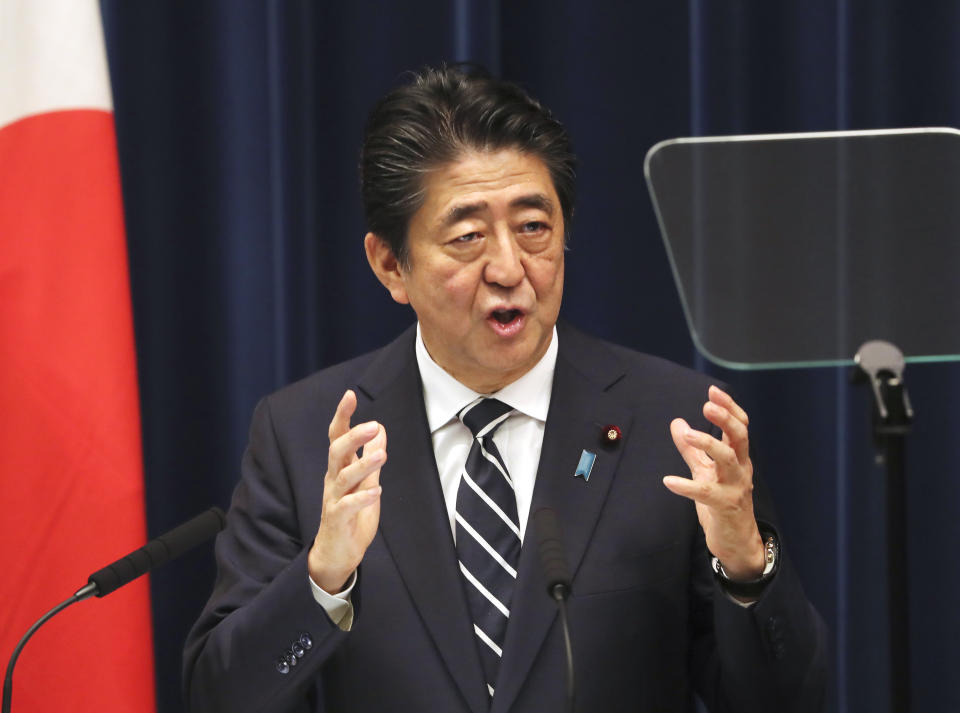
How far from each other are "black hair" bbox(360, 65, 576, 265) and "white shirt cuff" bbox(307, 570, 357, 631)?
21.7 inches

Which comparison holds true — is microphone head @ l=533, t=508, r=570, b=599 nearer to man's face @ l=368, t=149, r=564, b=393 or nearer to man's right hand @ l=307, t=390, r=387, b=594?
man's right hand @ l=307, t=390, r=387, b=594

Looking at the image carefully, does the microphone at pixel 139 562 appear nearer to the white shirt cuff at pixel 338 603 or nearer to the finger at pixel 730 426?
the white shirt cuff at pixel 338 603

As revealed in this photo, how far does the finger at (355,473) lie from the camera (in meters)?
1.54

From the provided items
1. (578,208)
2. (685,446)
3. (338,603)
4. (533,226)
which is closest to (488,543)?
(338,603)

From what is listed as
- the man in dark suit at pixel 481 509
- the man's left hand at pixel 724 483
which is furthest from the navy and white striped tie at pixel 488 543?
the man's left hand at pixel 724 483

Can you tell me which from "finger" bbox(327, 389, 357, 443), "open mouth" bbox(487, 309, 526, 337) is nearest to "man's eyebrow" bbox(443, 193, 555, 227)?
"open mouth" bbox(487, 309, 526, 337)

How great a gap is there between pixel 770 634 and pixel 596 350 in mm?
572

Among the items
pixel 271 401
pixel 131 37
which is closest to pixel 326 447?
pixel 271 401

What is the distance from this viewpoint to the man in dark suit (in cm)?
163

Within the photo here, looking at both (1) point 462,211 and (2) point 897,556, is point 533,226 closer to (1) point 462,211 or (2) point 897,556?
(1) point 462,211

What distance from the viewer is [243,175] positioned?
251 cm

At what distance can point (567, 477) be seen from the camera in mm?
1811

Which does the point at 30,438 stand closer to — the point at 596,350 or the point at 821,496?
the point at 596,350

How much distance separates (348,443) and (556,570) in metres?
0.35
